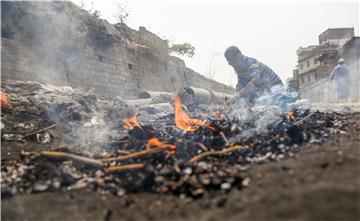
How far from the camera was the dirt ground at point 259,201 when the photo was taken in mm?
1952

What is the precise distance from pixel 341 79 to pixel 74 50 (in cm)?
1065

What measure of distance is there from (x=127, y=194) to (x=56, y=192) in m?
0.70

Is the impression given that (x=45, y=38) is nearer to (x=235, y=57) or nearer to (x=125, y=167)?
(x=235, y=57)

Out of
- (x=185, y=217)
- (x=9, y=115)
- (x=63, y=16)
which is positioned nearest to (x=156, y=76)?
(x=63, y=16)

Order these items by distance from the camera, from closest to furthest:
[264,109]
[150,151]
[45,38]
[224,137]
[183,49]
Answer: [150,151] < [224,137] < [264,109] < [45,38] < [183,49]

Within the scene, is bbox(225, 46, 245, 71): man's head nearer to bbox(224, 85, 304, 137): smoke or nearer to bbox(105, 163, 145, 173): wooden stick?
bbox(224, 85, 304, 137): smoke

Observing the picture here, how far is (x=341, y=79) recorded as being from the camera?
1199cm

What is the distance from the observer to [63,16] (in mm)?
9891

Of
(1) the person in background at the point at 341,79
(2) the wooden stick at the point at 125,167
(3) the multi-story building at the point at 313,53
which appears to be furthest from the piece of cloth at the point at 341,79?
(3) the multi-story building at the point at 313,53

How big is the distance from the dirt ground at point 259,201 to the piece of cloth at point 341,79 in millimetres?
10348

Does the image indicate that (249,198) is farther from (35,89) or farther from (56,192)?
(35,89)

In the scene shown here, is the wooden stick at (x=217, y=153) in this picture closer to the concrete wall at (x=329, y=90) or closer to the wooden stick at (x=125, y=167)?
the wooden stick at (x=125, y=167)

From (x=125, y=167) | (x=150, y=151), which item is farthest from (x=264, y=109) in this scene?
(x=125, y=167)

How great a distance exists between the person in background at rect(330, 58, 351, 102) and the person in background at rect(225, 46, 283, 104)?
262 inches
